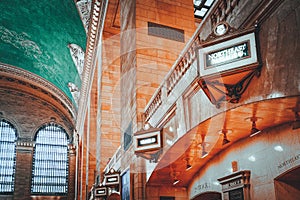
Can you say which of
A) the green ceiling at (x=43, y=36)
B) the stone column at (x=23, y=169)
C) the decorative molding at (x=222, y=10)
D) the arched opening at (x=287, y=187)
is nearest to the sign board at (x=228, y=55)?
the decorative molding at (x=222, y=10)

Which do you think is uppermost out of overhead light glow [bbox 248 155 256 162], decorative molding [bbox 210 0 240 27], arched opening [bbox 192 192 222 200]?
decorative molding [bbox 210 0 240 27]

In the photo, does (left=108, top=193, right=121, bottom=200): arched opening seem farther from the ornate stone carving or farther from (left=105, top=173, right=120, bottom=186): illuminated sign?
the ornate stone carving

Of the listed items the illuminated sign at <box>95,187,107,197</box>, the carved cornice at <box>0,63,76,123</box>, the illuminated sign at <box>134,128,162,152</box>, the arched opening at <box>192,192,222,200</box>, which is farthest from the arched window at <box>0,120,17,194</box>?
the illuminated sign at <box>134,128,162,152</box>

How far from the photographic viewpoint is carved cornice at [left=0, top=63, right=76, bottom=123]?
77.9 ft

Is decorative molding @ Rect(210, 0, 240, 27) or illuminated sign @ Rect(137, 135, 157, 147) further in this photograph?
illuminated sign @ Rect(137, 135, 157, 147)

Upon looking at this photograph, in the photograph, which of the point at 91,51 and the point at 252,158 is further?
the point at 91,51

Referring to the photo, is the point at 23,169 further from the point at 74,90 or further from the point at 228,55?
the point at 228,55

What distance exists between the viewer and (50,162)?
→ 979 inches

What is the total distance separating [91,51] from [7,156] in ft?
34.8

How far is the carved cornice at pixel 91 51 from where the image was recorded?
589 inches

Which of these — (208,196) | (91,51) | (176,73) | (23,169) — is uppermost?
(91,51)

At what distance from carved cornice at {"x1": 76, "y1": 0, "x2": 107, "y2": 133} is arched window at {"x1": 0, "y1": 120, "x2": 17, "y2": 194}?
480 cm

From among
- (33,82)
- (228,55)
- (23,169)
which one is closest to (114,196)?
(228,55)

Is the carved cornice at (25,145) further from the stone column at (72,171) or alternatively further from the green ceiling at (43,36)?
the green ceiling at (43,36)
